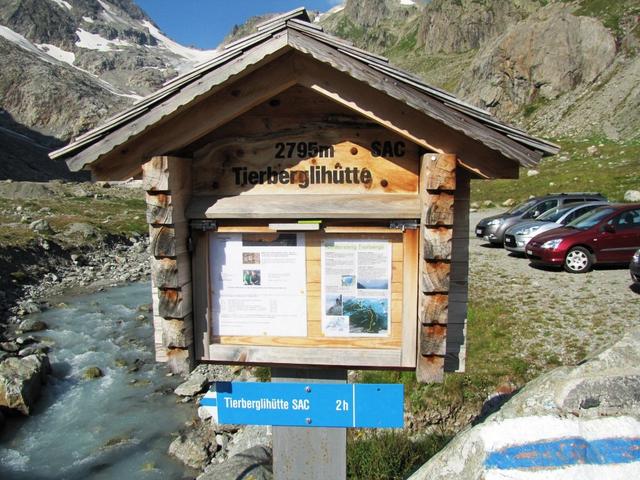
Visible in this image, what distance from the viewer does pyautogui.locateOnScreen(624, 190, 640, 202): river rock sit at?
75.4 feet

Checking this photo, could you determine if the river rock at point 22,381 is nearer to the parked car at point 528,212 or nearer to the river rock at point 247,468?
the river rock at point 247,468

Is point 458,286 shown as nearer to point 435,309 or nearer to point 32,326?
point 435,309

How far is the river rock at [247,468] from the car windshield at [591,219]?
36.5ft

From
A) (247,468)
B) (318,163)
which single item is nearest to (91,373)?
(247,468)

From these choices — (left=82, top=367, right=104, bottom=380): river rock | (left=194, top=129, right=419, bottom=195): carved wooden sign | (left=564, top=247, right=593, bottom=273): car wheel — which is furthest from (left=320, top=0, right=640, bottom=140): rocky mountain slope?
(left=194, top=129, right=419, bottom=195): carved wooden sign

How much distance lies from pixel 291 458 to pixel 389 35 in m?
167

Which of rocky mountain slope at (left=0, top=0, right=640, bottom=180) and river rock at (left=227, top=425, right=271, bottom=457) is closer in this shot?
river rock at (left=227, top=425, right=271, bottom=457)

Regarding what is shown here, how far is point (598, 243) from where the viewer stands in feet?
44.3

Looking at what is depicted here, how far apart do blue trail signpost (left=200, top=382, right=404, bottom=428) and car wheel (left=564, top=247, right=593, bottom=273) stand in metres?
11.6

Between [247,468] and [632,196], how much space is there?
76.2ft

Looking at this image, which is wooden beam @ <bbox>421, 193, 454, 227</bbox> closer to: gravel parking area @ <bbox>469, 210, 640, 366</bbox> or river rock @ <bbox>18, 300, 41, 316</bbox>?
gravel parking area @ <bbox>469, 210, 640, 366</bbox>

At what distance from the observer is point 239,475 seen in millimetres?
6090

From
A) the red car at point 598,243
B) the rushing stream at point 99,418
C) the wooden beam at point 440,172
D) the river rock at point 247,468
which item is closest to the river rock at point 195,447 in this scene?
the rushing stream at point 99,418

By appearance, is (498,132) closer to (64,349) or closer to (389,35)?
(64,349)
